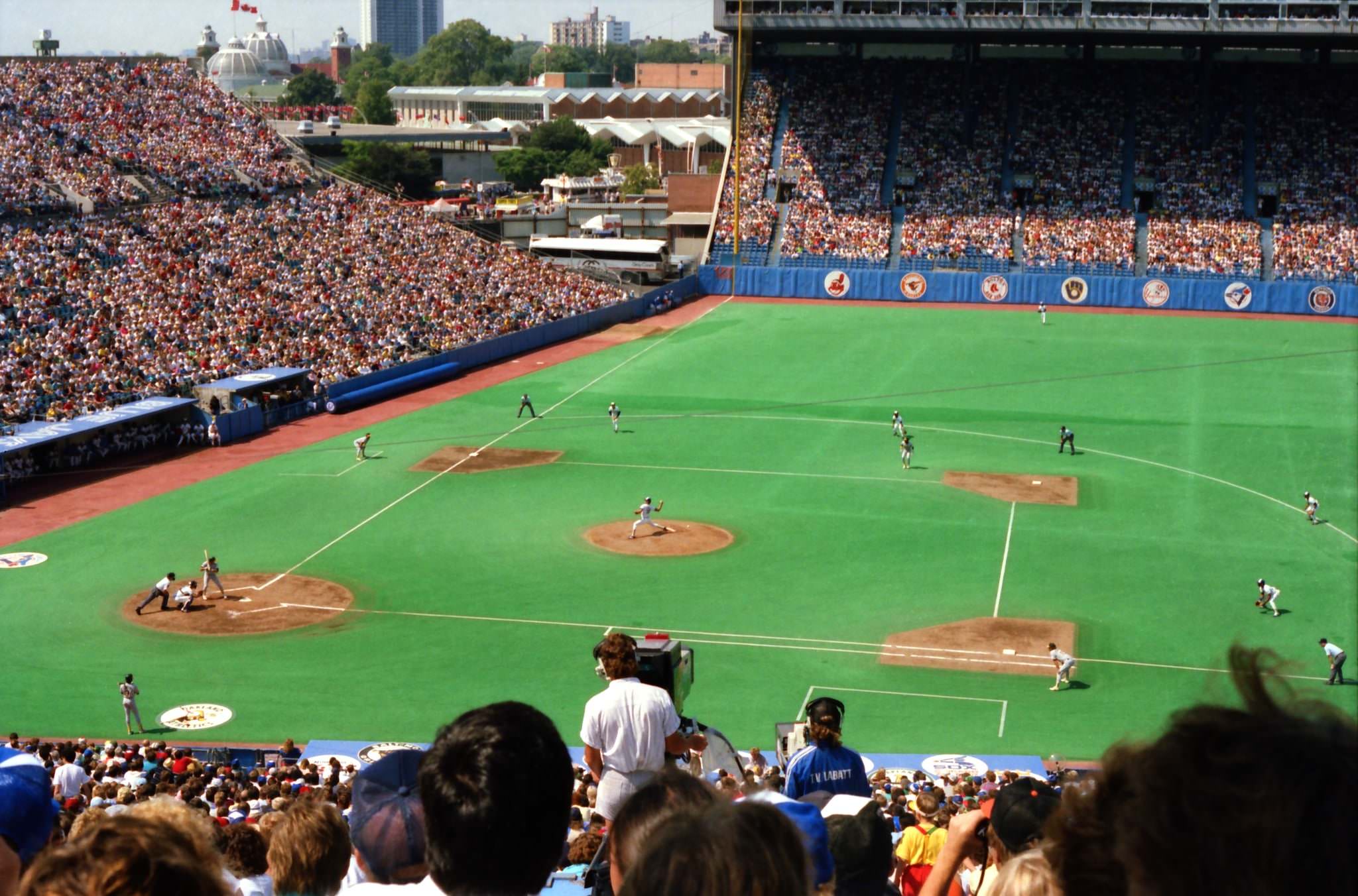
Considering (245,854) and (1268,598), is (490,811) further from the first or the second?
(1268,598)

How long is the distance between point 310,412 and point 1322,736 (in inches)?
2041

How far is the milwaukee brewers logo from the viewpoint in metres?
78.9

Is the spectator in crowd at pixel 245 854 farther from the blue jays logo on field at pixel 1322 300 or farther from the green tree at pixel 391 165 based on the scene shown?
the green tree at pixel 391 165

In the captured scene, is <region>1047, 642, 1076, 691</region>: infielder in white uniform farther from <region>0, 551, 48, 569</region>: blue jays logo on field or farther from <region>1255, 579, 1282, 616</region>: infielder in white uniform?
<region>0, 551, 48, 569</region>: blue jays logo on field

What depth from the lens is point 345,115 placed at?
6964 inches

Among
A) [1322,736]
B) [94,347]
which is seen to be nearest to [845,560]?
[94,347]

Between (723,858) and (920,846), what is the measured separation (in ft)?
18.3

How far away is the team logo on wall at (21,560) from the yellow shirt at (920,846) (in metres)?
31.2

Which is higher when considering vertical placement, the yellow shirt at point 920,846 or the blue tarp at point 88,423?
the yellow shirt at point 920,846

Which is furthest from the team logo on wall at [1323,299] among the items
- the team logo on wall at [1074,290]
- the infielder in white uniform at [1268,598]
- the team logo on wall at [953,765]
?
the team logo on wall at [953,765]

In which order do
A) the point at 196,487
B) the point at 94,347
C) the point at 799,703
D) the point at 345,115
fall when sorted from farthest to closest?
1. the point at 345,115
2. the point at 94,347
3. the point at 196,487
4. the point at 799,703

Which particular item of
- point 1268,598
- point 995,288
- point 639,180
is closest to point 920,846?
point 1268,598

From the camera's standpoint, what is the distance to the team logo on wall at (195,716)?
26.3m

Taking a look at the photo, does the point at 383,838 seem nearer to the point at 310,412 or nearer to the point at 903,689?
the point at 903,689
